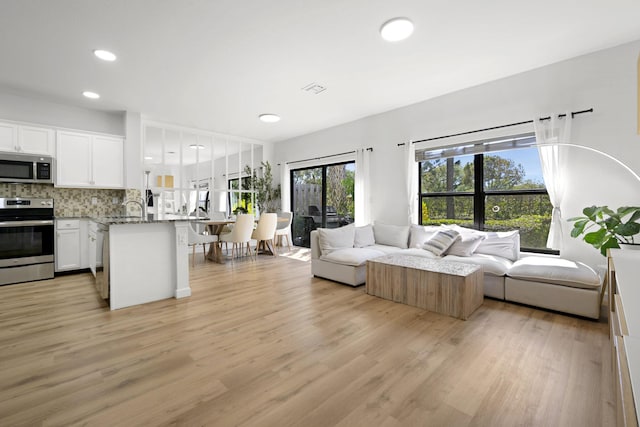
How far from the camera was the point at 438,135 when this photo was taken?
14.4 feet

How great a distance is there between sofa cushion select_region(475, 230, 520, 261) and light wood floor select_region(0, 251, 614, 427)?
74 centimetres

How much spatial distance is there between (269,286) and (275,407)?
7.37 feet

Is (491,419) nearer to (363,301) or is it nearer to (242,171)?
(363,301)

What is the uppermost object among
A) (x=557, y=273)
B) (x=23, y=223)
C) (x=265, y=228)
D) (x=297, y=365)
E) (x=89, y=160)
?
(x=89, y=160)

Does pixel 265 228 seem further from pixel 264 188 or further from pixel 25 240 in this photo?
pixel 25 240

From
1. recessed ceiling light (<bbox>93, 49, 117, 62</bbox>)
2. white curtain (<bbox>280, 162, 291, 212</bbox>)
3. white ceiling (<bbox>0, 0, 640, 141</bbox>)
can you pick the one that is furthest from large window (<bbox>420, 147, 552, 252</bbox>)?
recessed ceiling light (<bbox>93, 49, 117, 62</bbox>)

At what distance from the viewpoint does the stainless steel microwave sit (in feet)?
12.7

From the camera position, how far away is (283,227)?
6.55 meters

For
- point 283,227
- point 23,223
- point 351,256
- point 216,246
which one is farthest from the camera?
point 283,227

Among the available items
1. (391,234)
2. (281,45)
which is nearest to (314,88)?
(281,45)

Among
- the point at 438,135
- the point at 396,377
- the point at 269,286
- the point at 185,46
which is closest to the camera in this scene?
the point at 396,377

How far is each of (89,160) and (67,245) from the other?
4.62 feet

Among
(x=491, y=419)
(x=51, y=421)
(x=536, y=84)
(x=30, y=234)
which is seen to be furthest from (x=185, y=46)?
(x=536, y=84)

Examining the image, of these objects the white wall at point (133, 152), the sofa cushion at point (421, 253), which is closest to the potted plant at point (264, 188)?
the white wall at point (133, 152)
